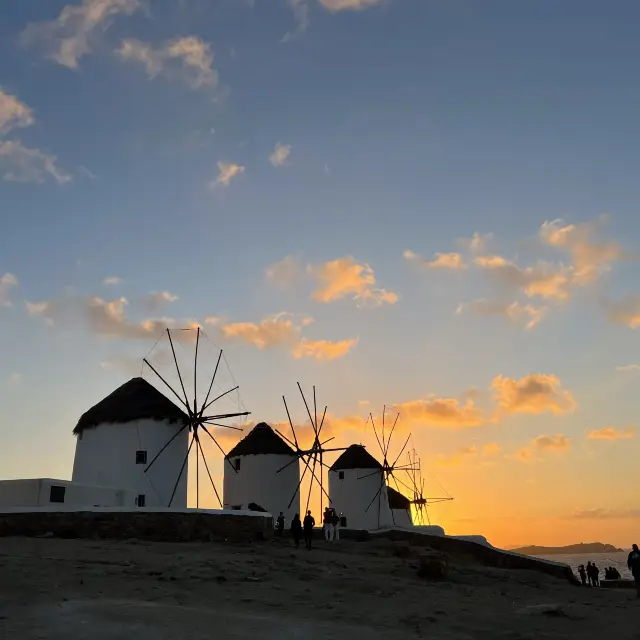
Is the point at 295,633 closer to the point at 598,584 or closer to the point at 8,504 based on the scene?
the point at 8,504

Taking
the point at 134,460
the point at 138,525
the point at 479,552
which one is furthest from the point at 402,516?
the point at 138,525

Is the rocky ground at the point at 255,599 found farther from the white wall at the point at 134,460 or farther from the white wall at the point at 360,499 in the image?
the white wall at the point at 360,499

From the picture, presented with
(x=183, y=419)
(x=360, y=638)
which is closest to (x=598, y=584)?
(x=183, y=419)

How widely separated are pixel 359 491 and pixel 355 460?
1.92 m

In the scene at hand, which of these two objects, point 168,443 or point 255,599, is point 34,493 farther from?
point 255,599

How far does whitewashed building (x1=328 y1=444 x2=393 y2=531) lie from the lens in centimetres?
4047

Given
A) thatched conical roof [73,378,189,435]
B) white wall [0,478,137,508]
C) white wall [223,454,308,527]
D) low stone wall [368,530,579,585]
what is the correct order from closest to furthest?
white wall [0,478,137,508] → thatched conical roof [73,378,189,435] → low stone wall [368,530,579,585] → white wall [223,454,308,527]

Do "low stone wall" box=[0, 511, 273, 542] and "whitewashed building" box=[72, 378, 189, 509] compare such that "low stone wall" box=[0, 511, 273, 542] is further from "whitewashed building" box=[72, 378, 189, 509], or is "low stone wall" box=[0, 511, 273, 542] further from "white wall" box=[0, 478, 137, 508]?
"whitewashed building" box=[72, 378, 189, 509]

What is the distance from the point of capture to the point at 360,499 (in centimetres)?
4081

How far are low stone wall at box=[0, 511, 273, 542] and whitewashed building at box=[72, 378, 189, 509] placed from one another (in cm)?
546

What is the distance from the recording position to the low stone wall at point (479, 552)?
29625 millimetres

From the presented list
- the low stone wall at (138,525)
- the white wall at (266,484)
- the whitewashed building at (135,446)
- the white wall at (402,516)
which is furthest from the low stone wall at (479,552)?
the white wall at (402,516)

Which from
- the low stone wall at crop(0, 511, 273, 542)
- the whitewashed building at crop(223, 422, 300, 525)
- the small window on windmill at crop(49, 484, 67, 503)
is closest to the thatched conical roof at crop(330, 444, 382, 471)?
the whitewashed building at crop(223, 422, 300, 525)

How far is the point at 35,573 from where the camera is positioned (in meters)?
12.2
